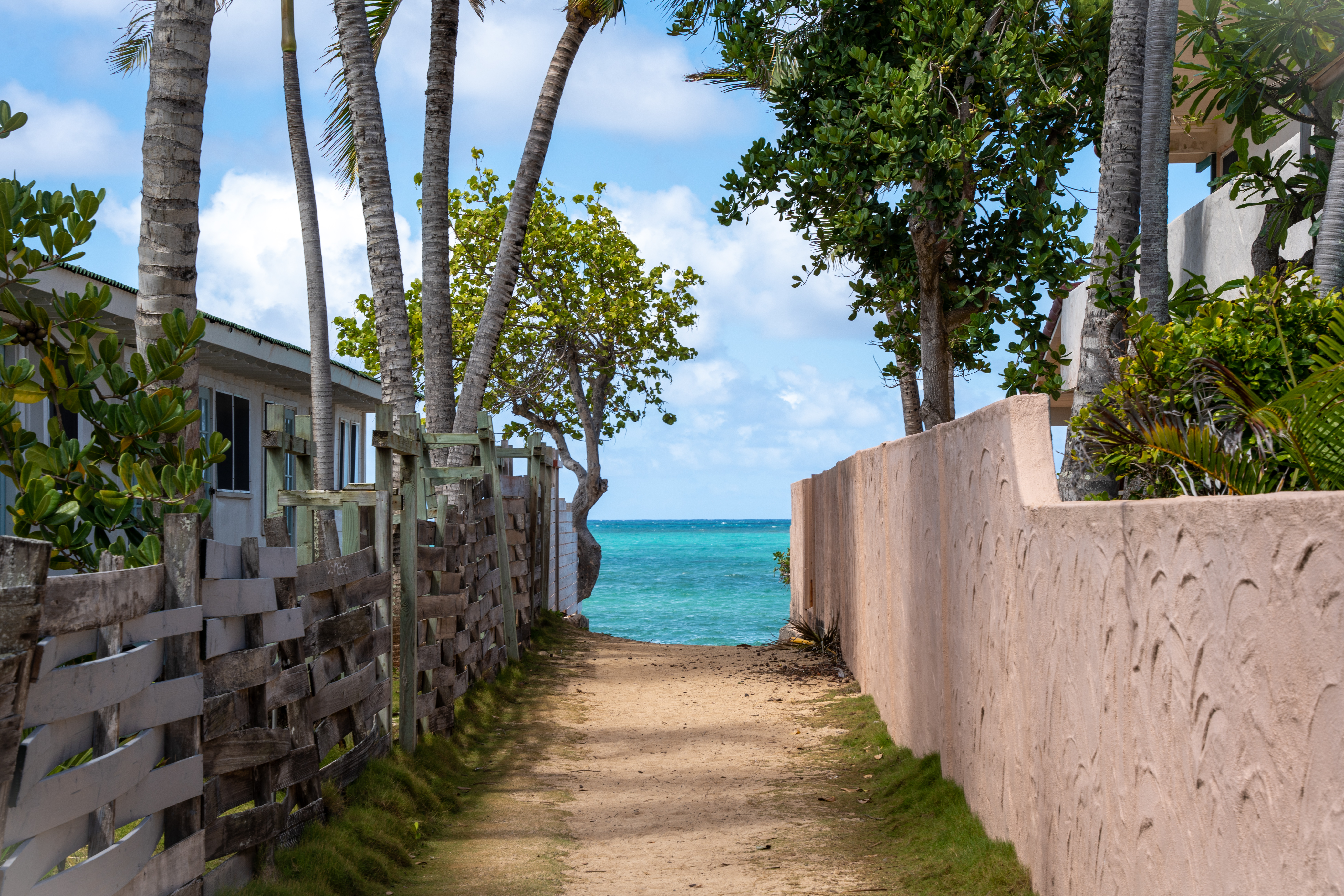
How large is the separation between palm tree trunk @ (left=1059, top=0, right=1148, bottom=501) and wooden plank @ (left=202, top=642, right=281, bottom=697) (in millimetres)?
5085

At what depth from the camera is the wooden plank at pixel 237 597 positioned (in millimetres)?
4188

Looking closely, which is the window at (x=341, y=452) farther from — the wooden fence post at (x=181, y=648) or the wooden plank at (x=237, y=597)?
the wooden fence post at (x=181, y=648)

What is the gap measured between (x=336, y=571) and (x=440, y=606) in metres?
2.26

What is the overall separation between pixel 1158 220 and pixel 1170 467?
269 centimetres

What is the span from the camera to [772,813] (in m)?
6.43

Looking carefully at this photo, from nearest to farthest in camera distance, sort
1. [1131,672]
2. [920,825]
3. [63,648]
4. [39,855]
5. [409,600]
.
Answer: [39,855] < [63,648] < [1131,672] < [920,825] < [409,600]

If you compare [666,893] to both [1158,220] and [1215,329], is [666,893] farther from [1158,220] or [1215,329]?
[1158,220]

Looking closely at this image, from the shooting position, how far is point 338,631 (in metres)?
5.61

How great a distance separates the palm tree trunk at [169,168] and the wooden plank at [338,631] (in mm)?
1059

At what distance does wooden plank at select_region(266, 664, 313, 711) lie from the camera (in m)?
4.73

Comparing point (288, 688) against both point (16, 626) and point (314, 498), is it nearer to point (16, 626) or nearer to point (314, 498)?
point (16, 626)

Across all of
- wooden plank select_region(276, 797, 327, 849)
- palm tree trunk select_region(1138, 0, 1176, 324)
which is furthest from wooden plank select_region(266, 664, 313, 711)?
palm tree trunk select_region(1138, 0, 1176, 324)

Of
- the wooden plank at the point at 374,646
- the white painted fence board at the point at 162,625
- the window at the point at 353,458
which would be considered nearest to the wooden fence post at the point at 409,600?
the wooden plank at the point at 374,646

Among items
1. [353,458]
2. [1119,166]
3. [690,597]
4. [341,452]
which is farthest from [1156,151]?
[690,597]
